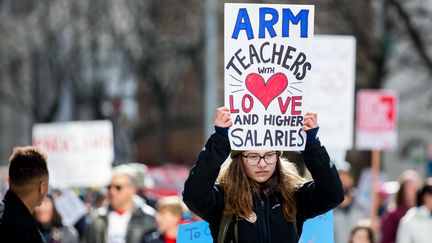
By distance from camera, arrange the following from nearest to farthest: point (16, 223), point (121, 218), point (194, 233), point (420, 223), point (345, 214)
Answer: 1. point (16, 223)
2. point (194, 233)
3. point (121, 218)
4. point (420, 223)
5. point (345, 214)

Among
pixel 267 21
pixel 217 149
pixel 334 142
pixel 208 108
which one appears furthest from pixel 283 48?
pixel 208 108

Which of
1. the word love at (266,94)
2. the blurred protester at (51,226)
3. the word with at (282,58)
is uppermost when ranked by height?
the word with at (282,58)

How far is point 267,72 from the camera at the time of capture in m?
6.34

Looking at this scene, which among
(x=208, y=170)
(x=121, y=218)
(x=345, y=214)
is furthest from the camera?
(x=345, y=214)

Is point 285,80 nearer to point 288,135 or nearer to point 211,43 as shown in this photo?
point 288,135

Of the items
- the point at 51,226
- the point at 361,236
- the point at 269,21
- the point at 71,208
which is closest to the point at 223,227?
the point at 269,21

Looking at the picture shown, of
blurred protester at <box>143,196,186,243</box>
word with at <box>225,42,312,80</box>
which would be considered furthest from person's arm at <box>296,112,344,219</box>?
blurred protester at <box>143,196,186,243</box>

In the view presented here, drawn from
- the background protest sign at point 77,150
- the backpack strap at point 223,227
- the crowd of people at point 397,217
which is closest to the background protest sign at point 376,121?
the crowd of people at point 397,217

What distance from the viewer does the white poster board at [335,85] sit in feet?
40.8

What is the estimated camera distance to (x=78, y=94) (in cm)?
3656

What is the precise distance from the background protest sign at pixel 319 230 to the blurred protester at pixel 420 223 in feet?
11.3

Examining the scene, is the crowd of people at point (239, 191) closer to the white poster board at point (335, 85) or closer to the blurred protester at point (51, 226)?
the blurred protester at point (51, 226)

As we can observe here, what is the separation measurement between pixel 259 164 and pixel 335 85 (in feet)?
20.8

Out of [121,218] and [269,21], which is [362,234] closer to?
[121,218]
